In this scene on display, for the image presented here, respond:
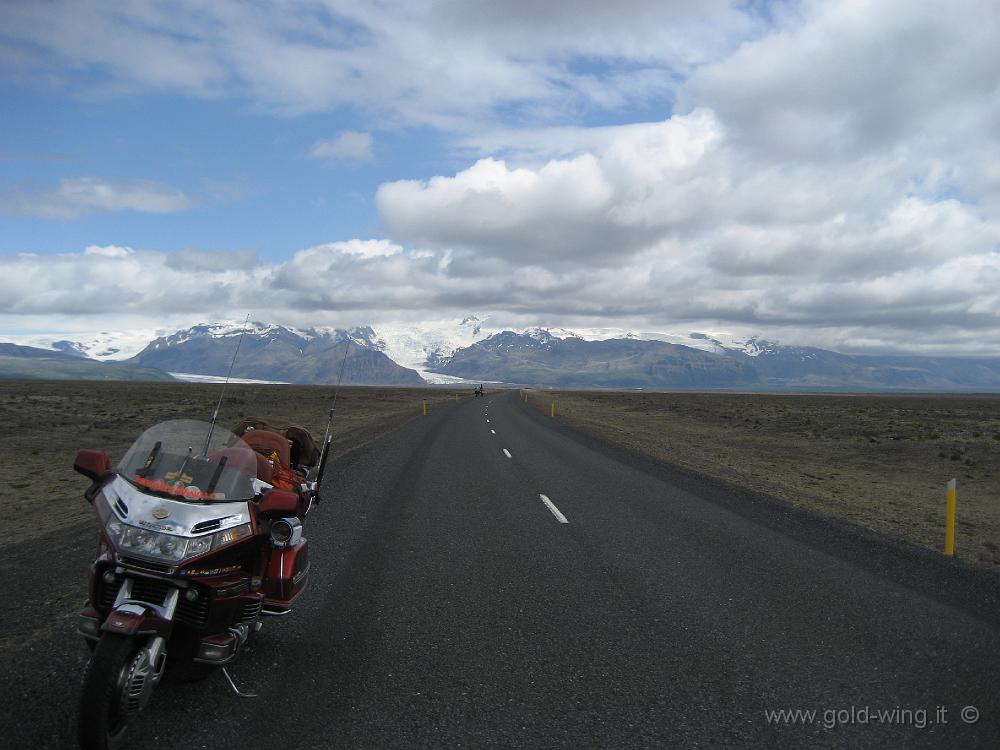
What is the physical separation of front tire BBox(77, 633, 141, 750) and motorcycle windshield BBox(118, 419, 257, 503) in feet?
3.21

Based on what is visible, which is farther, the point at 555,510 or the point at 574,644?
the point at 555,510

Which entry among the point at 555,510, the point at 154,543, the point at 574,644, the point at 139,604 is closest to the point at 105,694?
the point at 139,604

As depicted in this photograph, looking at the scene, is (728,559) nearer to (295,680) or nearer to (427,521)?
(427,521)

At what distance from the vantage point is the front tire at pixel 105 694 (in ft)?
11.7

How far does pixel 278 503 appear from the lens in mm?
4648

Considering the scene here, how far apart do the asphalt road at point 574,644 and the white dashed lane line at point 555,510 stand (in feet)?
0.30

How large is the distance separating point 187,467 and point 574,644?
10.8 ft

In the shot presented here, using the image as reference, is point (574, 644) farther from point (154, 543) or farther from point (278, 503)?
point (154, 543)

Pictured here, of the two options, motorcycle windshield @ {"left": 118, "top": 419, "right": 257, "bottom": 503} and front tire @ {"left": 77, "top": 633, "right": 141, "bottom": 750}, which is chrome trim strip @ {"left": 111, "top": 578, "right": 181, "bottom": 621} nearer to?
front tire @ {"left": 77, "top": 633, "right": 141, "bottom": 750}
